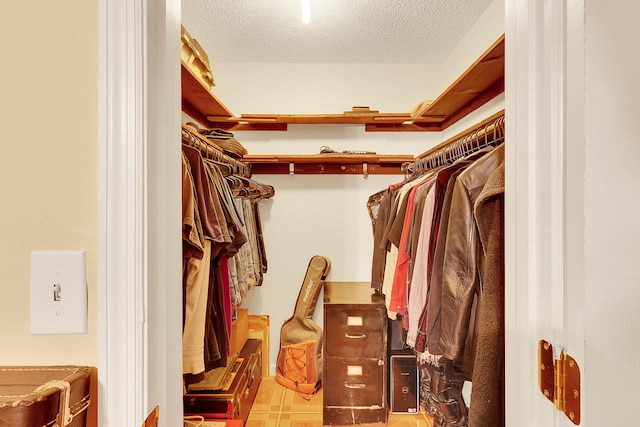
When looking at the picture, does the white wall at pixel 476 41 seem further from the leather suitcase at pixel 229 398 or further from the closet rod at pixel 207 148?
the leather suitcase at pixel 229 398

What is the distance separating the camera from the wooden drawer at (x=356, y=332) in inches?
86.3

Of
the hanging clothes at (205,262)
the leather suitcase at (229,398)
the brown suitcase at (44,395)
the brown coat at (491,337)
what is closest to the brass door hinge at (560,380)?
the brown coat at (491,337)

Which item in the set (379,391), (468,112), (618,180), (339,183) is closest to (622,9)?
(618,180)

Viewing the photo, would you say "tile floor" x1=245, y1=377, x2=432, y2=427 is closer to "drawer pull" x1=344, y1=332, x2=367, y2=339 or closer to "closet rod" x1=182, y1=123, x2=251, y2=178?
"drawer pull" x1=344, y1=332, x2=367, y2=339

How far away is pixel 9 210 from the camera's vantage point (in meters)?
0.50

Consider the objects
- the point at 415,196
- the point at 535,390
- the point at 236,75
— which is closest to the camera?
the point at 535,390

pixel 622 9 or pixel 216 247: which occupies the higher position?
pixel 622 9

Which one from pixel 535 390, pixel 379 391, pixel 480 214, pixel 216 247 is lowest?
pixel 379 391

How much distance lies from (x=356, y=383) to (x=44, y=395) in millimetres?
2045

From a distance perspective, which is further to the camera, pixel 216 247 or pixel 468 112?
pixel 468 112

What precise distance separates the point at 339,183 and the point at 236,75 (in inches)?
46.1

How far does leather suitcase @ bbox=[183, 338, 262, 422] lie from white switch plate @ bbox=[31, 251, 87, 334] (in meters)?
1.47

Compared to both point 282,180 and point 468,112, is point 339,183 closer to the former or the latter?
point 282,180

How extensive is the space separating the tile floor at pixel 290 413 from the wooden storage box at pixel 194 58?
2045 mm
